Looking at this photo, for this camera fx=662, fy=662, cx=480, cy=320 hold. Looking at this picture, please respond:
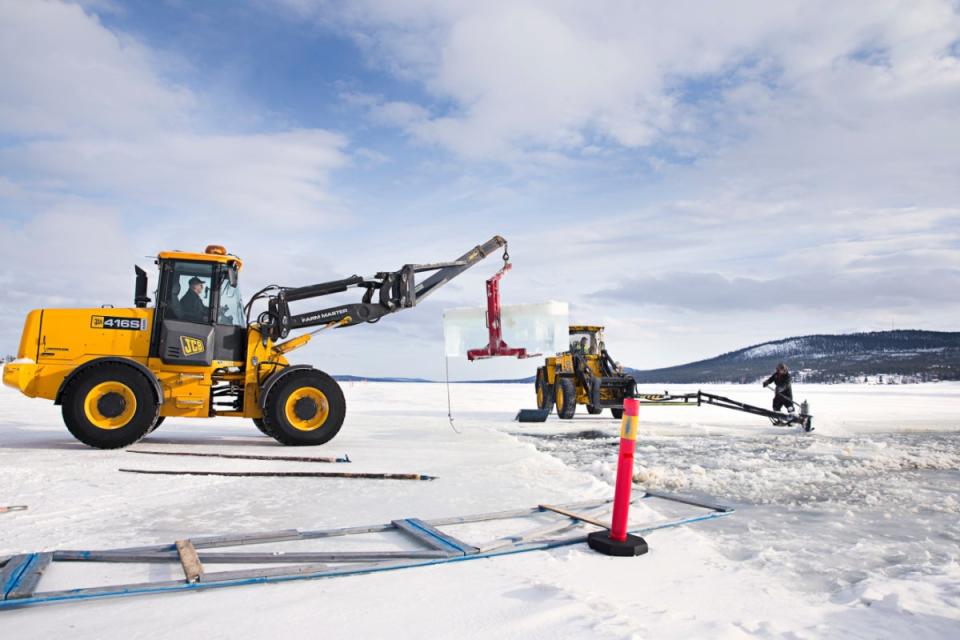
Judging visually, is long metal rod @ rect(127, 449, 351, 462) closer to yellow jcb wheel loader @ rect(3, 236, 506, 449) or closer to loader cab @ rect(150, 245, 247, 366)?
yellow jcb wheel loader @ rect(3, 236, 506, 449)

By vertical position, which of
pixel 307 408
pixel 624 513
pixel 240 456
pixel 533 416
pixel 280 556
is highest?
pixel 307 408

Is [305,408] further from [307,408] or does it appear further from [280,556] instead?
[280,556]

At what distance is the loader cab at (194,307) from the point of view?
1011 cm

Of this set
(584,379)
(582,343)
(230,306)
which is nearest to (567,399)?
(584,379)

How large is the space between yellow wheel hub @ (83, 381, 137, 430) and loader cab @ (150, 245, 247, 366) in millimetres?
763

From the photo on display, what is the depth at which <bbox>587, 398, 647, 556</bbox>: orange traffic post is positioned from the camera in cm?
→ 406

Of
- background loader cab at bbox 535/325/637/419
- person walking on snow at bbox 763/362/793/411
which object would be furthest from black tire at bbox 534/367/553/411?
person walking on snow at bbox 763/362/793/411

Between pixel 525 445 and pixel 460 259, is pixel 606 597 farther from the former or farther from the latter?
pixel 460 259

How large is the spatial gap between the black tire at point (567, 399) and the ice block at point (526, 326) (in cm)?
189

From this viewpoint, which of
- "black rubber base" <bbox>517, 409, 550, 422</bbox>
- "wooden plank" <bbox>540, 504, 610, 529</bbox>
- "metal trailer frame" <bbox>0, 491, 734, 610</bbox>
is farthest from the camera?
"black rubber base" <bbox>517, 409, 550, 422</bbox>

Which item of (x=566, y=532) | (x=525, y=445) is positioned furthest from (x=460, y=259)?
(x=566, y=532)

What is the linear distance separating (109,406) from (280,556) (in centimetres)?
699

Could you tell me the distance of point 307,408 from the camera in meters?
10.3

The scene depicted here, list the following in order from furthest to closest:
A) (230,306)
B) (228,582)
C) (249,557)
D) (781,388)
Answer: (781,388) → (230,306) → (249,557) → (228,582)
